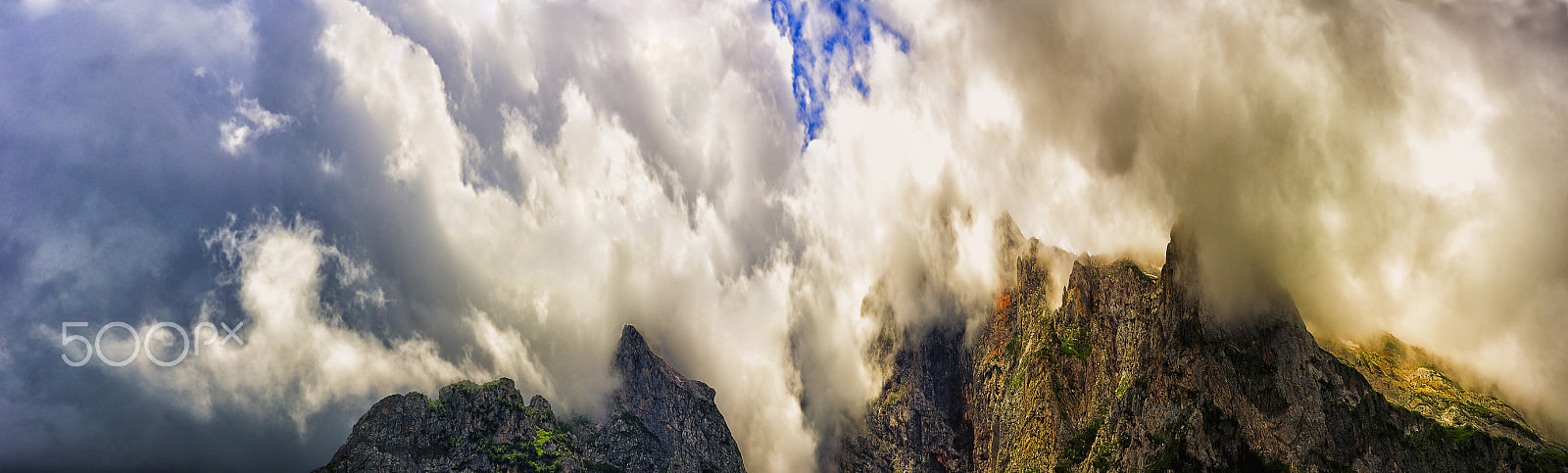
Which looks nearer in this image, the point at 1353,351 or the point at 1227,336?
the point at 1353,351

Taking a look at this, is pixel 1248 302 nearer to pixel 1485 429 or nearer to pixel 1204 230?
pixel 1204 230

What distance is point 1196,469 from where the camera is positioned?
19925 centimetres

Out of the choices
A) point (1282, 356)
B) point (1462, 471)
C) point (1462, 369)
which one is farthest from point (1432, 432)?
point (1282, 356)

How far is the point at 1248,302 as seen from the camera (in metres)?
191

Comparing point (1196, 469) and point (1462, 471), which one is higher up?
point (1196, 469)

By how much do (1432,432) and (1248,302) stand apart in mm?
45259

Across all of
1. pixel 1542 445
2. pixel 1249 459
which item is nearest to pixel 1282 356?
pixel 1249 459

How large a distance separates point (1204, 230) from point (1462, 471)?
72752 millimetres

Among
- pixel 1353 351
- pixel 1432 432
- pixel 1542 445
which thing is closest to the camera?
pixel 1542 445

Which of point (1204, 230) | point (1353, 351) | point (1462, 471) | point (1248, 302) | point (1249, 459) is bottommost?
point (1462, 471)

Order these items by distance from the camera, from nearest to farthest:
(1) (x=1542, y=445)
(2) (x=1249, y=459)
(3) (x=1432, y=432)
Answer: (1) (x=1542, y=445) < (3) (x=1432, y=432) < (2) (x=1249, y=459)

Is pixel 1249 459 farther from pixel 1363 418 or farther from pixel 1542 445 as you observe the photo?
pixel 1542 445

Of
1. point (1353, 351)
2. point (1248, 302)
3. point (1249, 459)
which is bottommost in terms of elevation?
point (1249, 459)

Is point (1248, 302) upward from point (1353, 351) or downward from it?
upward
